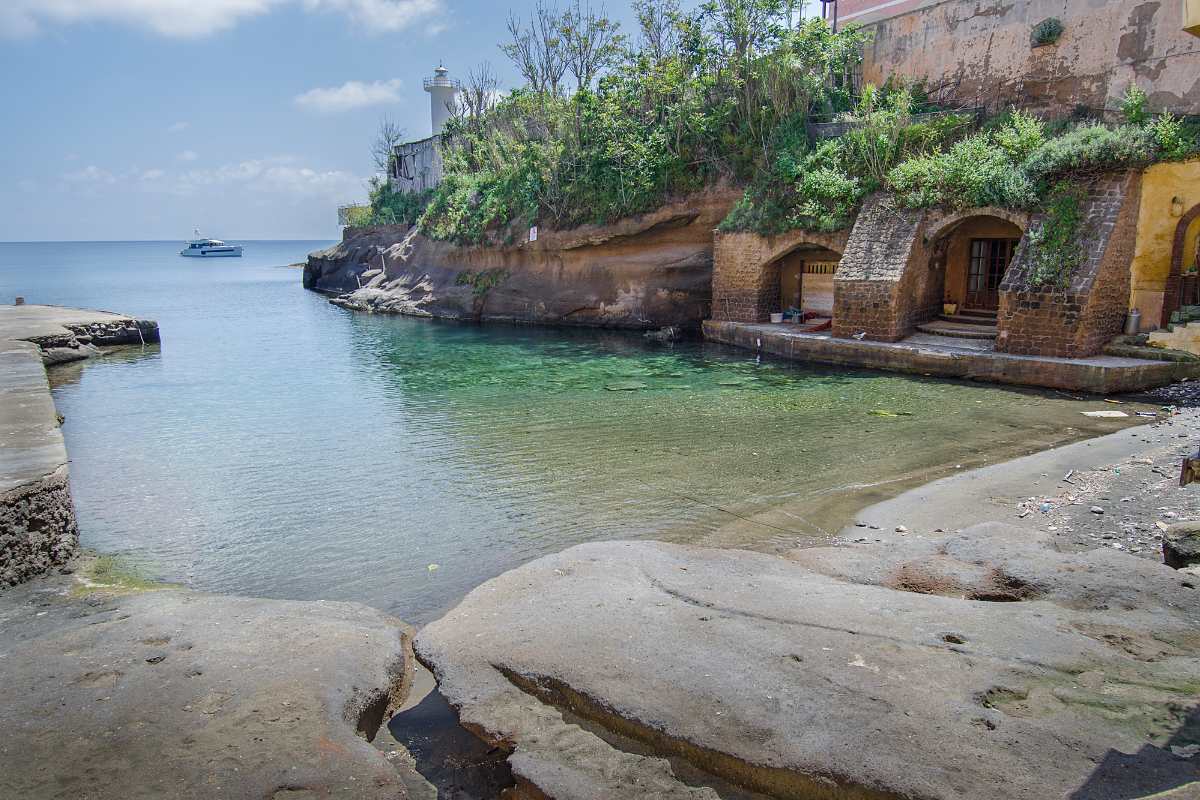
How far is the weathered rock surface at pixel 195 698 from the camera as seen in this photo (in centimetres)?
325

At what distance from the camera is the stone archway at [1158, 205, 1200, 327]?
563 inches

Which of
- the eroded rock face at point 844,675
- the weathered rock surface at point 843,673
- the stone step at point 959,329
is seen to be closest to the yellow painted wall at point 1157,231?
the stone step at point 959,329

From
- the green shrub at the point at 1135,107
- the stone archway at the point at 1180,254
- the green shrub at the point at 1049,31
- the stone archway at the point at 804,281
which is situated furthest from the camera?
the stone archway at the point at 804,281

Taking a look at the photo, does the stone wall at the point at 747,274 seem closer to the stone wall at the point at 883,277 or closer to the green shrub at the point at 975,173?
the stone wall at the point at 883,277

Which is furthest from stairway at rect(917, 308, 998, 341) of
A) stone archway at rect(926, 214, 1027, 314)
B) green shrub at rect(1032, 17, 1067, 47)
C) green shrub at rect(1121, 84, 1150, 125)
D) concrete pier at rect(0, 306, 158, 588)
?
concrete pier at rect(0, 306, 158, 588)

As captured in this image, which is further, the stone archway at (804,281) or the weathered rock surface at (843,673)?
the stone archway at (804,281)

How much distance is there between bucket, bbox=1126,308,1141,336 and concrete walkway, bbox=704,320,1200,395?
42.4 inches

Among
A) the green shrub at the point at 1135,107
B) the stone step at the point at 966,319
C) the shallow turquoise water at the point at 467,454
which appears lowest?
the shallow turquoise water at the point at 467,454

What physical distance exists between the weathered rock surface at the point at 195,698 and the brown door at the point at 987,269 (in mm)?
17036

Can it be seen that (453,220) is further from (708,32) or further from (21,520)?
(21,520)

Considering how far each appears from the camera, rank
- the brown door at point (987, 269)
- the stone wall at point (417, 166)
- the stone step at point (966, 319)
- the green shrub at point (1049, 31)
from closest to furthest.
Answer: the stone step at point (966, 319) → the brown door at point (987, 269) → the green shrub at point (1049, 31) → the stone wall at point (417, 166)

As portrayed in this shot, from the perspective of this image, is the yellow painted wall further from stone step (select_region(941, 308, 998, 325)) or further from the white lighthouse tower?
the white lighthouse tower

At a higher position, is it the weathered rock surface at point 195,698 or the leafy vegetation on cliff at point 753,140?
the leafy vegetation on cliff at point 753,140

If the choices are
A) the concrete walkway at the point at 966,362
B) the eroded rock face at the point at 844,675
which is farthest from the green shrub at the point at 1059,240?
the eroded rock face at the point at 844,675
